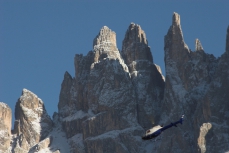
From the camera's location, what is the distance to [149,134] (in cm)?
15038

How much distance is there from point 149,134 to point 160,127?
2.00 m

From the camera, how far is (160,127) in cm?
15088
